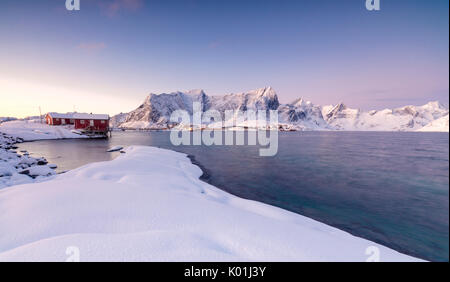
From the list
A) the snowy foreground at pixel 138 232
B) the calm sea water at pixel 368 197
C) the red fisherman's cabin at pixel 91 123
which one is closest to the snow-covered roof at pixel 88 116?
the red fisherman's cabin at pixel 91 123

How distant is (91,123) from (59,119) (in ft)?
48.9

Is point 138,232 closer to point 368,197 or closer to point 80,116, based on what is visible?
point 368,197

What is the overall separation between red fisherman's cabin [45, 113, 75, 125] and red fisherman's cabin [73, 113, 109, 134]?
5.25m

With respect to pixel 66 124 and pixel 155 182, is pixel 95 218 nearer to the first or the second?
Result: pixel 155 182

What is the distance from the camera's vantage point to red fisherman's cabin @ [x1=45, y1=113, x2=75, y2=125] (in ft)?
248

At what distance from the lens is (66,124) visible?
3029 inches

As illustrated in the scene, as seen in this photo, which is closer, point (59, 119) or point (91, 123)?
point (91, 123)

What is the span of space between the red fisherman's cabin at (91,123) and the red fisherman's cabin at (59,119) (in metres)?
5.25

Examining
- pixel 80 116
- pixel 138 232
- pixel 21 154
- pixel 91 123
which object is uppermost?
pixel 80 116

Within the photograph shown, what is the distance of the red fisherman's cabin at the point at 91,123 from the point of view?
73.0m

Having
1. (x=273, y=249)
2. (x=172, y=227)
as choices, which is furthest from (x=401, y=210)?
(x=172, y=227)

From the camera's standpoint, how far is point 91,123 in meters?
75.3

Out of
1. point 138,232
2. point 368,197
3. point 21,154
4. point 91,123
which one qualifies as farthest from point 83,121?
point 368,197

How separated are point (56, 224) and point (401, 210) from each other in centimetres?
1809
